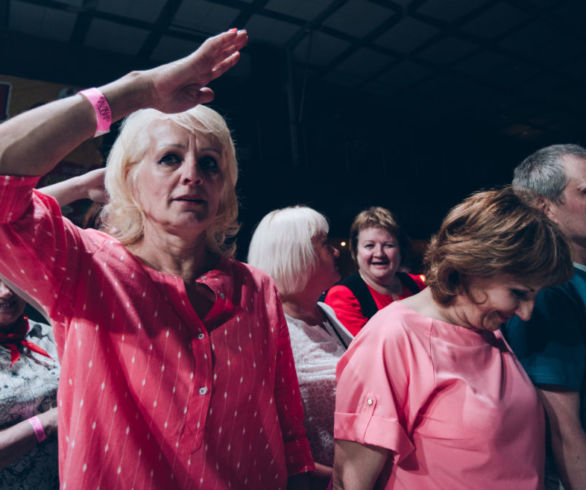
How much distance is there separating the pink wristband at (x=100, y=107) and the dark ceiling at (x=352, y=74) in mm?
3856

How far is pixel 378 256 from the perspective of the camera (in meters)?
2.54

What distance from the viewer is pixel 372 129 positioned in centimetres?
655

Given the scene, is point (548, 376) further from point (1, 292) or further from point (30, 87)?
point (30, 87)

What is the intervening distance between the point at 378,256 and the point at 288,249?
3.07ft

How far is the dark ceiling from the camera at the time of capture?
4.21 metres

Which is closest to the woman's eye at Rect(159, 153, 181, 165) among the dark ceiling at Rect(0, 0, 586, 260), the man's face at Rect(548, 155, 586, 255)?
the man's face at Rect(548, 155, 586, 255)

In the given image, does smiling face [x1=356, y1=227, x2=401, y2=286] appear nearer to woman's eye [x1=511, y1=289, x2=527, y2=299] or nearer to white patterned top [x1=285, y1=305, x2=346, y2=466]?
white patterned top [x1=285, y1=305, x2=346, y2=466]

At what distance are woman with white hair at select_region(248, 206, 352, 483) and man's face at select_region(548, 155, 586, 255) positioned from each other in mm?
915

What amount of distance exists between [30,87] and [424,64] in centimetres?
457

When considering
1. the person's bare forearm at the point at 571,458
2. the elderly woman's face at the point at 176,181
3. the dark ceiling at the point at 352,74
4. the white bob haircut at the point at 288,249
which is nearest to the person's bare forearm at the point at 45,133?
the elderly woman's face at the point at 176,181

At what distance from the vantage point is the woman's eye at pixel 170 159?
3.49ft

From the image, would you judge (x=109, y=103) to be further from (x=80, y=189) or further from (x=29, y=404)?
(x=29, y=404)

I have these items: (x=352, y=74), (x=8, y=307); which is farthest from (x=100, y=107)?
(x=352, y=74)

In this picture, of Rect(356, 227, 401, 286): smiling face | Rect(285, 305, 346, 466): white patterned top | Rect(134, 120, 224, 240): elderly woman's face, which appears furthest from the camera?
Rect(356, 227, 401, 286): smiling face
